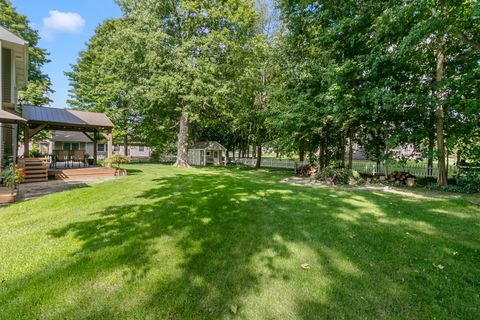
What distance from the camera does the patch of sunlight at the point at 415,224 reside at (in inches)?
185

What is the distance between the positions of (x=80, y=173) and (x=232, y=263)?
38.2ft

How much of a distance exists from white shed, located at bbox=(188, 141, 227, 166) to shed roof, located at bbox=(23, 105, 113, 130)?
1428 centimetres

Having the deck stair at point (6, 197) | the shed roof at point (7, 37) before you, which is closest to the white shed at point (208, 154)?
the shed roof at point (7, 37)

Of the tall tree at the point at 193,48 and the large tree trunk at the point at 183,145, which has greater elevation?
the tall tree at the point at 193,48

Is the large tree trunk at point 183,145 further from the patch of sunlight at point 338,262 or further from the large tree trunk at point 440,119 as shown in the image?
the patch of sunlight at point 338,262

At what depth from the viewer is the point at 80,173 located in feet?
39.0

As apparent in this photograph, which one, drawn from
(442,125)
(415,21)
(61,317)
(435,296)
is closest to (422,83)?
(442,125)

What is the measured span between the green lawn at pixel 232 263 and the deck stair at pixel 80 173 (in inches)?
231

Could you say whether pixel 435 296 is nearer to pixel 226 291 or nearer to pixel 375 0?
pixel 226 291

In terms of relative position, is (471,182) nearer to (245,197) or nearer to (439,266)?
(439,266)

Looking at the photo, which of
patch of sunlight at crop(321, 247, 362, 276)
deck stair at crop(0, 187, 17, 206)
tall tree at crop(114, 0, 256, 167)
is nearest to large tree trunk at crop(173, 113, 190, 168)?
tall tree at crop(114, 0, 256, 167)

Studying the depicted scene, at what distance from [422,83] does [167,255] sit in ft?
43.9

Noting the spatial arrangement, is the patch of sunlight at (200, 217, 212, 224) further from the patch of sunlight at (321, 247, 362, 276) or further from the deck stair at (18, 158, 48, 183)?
the deck stair at (18, 158, 48, 183)

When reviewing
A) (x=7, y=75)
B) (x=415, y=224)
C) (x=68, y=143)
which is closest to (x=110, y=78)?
(x=68, y=143)
